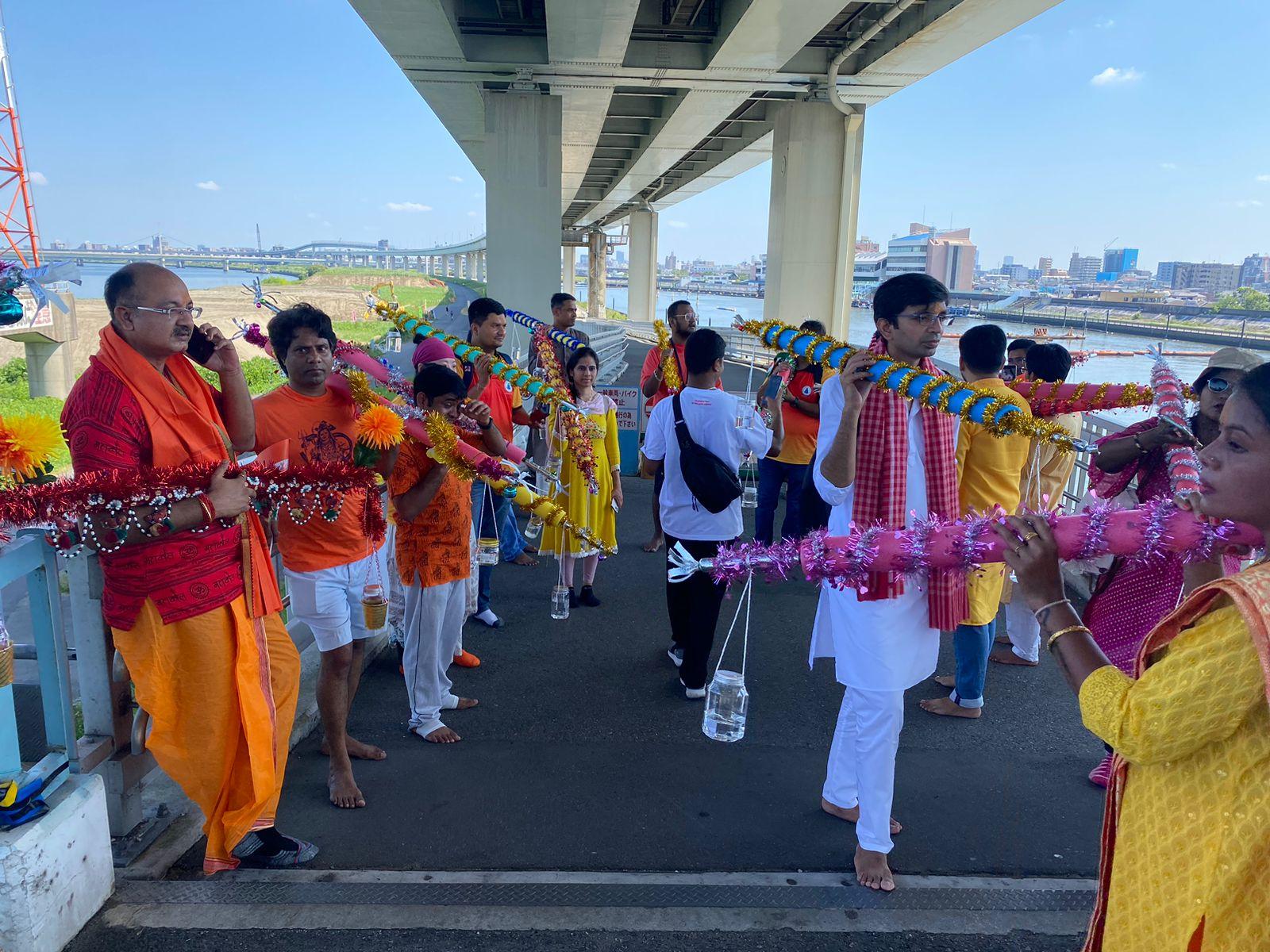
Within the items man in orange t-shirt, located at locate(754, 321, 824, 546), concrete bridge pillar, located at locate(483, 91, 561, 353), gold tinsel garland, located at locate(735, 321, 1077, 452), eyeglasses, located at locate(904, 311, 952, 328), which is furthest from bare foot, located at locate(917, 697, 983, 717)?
concrete bridge pillar, located at locate(483, 91, 561, 353)

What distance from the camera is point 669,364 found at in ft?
22.8

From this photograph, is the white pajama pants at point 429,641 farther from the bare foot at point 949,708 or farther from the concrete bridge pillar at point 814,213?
the concrete bridge pillar at point 814,213

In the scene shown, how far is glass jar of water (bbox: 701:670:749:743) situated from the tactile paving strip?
0.86m

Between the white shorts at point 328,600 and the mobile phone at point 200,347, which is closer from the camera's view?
the mobile phone at point 200,347

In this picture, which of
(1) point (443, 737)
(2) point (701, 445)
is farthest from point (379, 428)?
(2) point (701, 445)

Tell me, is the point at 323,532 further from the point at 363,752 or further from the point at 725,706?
the point at 725,706

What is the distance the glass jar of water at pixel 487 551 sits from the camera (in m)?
5.43

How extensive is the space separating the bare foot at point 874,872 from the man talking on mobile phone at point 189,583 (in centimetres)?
209

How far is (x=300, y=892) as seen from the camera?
9.38 ft

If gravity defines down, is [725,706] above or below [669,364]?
below

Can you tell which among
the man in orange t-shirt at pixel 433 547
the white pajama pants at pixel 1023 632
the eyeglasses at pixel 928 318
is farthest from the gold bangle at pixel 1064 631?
the white pajama pants at pixel 1023 632

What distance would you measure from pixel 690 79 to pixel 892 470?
12.7m

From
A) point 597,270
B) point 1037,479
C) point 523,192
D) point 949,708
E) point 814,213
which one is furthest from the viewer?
point 597,270

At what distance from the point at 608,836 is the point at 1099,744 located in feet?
8.83
